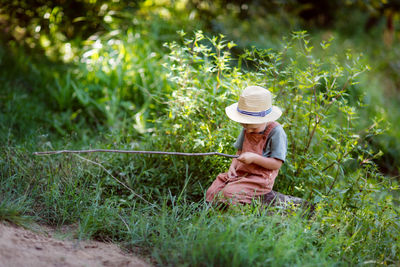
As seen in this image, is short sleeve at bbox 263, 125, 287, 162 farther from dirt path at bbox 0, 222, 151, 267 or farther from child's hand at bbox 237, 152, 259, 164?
dirt path at bbox 0, 222, 151, 267

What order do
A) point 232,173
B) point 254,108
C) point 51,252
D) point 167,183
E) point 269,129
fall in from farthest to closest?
point 167,183 < point 232,173 < point 269,129 < point 254,108 < point 51,252

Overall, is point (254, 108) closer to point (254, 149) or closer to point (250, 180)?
point (254, 149)

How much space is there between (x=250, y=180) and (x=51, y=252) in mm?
1479

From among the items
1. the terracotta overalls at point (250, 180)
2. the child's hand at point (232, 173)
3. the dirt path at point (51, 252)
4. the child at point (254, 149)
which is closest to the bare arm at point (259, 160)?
the child at point (254, 149)

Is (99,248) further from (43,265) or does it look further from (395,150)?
(395,150)

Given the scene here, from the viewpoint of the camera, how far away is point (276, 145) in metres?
2.93

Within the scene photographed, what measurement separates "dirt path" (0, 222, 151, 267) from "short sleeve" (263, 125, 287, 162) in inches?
47.0

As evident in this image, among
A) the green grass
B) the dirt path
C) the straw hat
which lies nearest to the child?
the straw hat

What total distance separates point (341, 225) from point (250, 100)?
3.71 feet

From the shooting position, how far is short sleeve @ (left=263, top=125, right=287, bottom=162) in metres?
2.92

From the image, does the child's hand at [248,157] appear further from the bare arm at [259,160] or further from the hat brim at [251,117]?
the hat brim at [251,117]

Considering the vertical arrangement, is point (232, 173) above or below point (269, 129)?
below

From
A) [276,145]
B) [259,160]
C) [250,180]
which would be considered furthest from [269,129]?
[250,180]

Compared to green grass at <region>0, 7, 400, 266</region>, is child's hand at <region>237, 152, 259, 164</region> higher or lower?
higher
